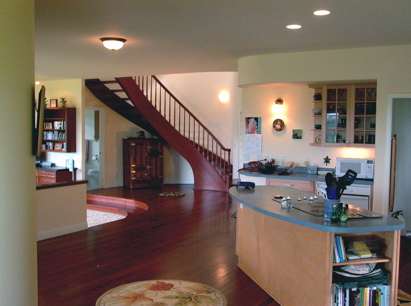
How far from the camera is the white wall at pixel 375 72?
5305 millimetres


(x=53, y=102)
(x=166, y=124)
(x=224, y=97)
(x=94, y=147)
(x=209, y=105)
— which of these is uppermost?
(x=224, y=97)

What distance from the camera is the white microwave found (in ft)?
19.5

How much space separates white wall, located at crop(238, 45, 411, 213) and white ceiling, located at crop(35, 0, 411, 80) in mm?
236

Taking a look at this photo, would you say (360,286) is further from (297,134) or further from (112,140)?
(112,140)

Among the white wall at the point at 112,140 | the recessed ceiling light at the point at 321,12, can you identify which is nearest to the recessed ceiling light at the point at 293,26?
the recessed ceiling light at the point at 321,12

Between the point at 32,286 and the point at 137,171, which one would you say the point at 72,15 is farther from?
the point at 137,171

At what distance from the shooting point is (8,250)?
2.41m

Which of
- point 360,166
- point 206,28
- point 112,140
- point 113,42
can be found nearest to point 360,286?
point 206,28

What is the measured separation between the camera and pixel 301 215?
3396 millimetres

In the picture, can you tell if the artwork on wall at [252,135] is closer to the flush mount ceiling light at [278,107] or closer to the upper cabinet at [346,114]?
the flush mount ceiling light at [278,107]

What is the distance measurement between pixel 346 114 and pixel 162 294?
4.03 m

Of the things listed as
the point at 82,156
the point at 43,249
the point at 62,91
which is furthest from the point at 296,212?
the point at 62,91

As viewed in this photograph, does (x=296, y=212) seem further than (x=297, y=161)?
No

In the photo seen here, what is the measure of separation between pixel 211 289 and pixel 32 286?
182 cm
